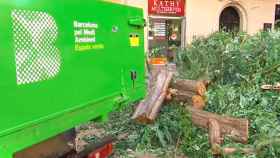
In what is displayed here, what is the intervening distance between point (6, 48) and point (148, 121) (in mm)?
4229

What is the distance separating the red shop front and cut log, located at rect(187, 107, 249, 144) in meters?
5.62

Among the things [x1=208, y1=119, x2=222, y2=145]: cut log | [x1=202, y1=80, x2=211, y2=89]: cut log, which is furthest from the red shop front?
[x1=208, y1=119, x2=222, y2=145]: cut log

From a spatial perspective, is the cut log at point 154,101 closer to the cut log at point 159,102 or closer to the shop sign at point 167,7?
the cut log at point 159,102

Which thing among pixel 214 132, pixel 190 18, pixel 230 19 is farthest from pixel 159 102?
pixel 230 19

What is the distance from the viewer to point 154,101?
6.08 metres

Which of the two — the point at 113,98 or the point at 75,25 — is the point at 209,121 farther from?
the point at 75,25

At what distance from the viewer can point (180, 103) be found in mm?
6164

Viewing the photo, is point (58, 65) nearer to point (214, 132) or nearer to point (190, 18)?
point (214, 132)

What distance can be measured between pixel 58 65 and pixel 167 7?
9584 millimetres

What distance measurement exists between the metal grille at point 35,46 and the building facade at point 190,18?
828 cm

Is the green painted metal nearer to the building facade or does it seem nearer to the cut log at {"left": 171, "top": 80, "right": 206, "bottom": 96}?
the cut log at {"left": 171, "top": 80, "right": 206, "bottom": 96}

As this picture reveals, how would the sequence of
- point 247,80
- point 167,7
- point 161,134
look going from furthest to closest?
point 167,7
point 247,80
point 161,134

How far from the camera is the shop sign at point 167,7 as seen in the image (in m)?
11.2

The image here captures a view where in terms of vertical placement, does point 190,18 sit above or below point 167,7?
below
